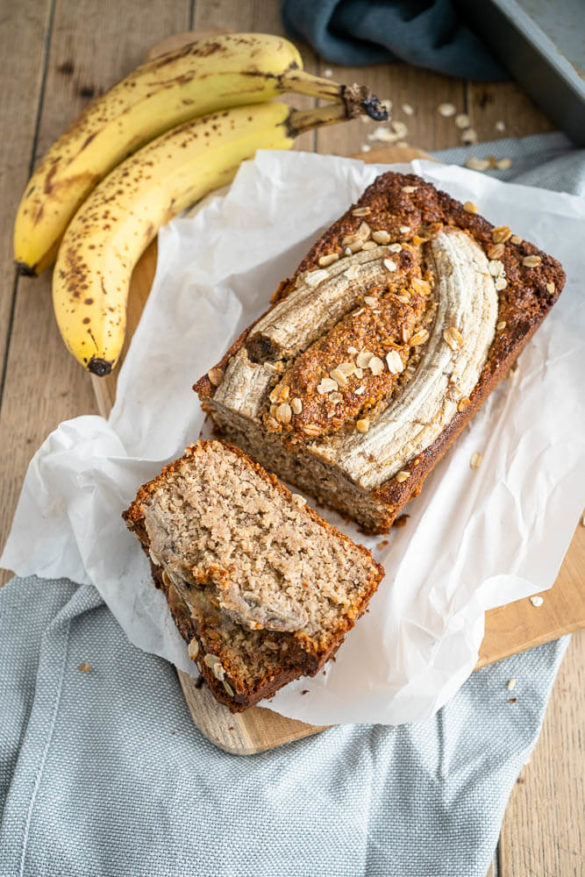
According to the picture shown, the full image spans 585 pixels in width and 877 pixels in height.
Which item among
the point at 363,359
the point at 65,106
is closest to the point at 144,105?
the point at 65,106

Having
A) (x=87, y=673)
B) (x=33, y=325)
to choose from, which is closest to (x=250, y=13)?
(x=33, y=325)

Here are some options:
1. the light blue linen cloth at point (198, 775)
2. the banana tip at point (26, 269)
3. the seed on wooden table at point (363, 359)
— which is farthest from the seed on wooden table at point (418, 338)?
the banana tip at point (26, 269)

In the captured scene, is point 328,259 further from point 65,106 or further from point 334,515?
point 65,106

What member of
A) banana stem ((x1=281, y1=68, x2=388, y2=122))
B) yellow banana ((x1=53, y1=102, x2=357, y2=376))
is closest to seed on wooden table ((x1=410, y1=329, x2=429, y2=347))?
banana stem ((x1=281, y1=68, x2=388, y2=122))

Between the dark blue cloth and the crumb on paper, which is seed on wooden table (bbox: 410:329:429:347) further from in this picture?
the dark blue cloth

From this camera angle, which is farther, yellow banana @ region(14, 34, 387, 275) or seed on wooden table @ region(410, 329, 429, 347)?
yellow banana @ region(14, 34, 387, 275)

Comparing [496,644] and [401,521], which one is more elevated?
[401,521]
